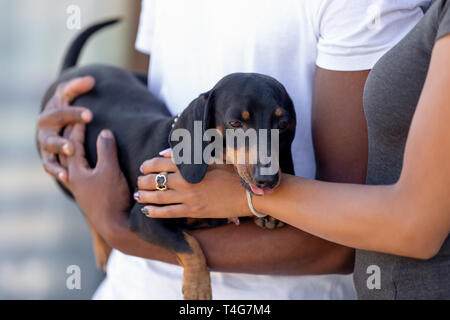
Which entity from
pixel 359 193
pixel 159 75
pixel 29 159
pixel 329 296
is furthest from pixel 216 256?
pixel 29 159

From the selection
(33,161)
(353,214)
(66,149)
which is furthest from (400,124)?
(33,161)

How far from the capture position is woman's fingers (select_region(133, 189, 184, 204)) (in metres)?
1.53

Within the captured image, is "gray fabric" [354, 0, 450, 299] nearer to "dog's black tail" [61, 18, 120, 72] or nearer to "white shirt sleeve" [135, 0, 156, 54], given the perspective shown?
"white shirt sleeve" [135, 0, 156, 54]

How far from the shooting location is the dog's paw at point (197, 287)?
1.56 meters

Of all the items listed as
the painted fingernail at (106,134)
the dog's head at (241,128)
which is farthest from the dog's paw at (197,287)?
the painted fingernail at (106,134)

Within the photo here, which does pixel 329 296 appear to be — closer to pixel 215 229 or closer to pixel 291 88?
pixel 215 229

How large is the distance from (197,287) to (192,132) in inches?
16.9

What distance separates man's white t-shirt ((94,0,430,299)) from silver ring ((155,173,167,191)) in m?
0.28

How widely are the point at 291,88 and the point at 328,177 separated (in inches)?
11.1

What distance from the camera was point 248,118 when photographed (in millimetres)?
1509

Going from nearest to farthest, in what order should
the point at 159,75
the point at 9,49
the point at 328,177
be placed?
1. the point at 328,177
2. the point at 159,75
3. the point at 9,49

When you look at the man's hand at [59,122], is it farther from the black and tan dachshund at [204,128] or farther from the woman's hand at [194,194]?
the woman's hand at [194,194]

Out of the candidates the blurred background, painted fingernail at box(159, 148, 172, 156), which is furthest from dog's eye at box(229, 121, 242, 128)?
the blurred background

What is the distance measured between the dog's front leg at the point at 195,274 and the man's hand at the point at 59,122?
Result: 1.80 ft
